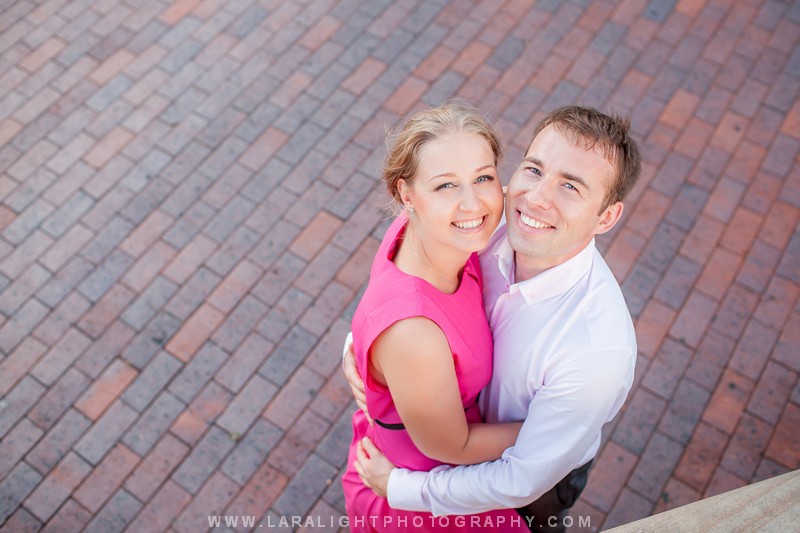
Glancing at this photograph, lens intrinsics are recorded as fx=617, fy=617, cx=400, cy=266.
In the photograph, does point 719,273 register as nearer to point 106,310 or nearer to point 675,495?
point 675,495

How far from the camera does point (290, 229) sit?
14.9 ft

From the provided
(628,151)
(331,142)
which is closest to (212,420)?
(331,142)

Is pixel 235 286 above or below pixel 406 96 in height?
below

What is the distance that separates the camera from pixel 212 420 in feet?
12.6

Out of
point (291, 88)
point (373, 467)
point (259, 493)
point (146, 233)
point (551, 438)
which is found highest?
point (551, 438)

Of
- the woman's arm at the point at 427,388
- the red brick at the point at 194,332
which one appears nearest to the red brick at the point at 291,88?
the red brick at the point at 194,332

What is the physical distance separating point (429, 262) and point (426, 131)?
19.1 inches

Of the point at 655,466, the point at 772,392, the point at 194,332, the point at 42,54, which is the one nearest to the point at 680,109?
the point at 772,392

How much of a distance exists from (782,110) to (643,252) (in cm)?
187

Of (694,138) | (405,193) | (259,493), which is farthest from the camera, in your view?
(694,138)

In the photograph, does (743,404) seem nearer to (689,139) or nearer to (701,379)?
(701,379)

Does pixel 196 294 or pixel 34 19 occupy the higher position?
pixel 34 19

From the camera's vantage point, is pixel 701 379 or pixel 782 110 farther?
pixel 782 110

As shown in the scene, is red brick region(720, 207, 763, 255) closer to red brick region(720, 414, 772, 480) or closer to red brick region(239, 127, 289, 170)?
red brick region(720, 414, 772, 480)
